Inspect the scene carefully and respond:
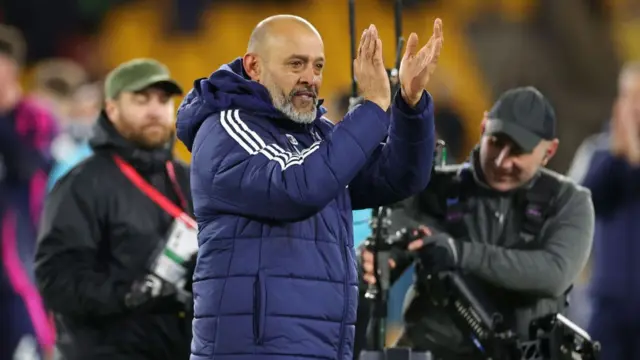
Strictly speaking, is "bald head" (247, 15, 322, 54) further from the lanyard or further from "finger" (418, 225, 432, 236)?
the lanyard

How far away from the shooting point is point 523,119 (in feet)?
21.2

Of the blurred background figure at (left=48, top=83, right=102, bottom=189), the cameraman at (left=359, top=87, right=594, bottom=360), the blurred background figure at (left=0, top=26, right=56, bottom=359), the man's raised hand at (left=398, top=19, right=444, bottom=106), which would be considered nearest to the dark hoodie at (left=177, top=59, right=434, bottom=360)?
the man's raised hand at (left=398, top=19, right=444, bottom=106)

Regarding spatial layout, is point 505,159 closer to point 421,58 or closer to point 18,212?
point 421,58

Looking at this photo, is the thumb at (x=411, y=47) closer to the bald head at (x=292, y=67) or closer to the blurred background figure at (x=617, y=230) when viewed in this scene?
the bald head at (x=292, y=67)

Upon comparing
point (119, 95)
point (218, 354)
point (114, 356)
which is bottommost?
point (114, 356)

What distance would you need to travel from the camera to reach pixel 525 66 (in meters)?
15.6

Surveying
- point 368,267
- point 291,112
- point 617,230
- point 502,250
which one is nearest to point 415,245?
point 368,267

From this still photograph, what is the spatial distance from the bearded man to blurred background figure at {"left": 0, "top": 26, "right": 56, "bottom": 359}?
2837 millimetres

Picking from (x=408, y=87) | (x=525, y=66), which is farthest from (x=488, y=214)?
(x=525, y=66)

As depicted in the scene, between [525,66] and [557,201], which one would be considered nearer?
[557,201]

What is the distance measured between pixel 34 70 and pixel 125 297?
11320mm

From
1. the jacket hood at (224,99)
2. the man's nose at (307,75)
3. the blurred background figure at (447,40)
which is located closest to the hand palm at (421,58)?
the man's nose at (307,75)

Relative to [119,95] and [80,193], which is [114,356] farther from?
[119,95]

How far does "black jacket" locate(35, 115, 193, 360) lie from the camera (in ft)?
21.7
